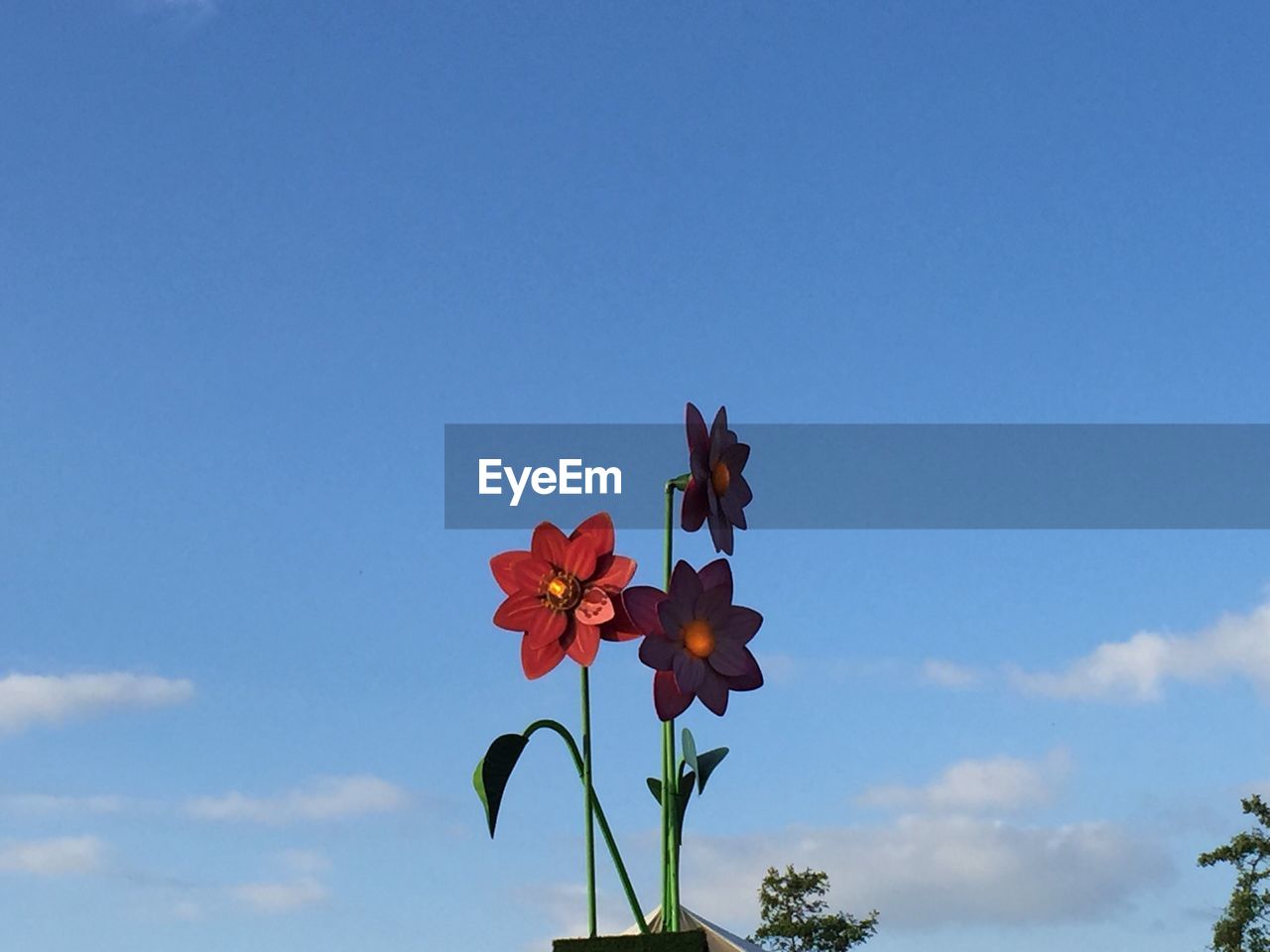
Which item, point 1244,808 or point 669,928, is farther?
point 1244,808

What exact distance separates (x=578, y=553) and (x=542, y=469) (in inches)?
27.0

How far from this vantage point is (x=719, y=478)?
4965mm

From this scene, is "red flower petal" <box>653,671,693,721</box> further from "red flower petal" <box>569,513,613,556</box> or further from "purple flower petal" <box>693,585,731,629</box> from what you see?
"red flower petal" <box>569,513,613,556</box>

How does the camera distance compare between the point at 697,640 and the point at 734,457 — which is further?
the point at 734,457

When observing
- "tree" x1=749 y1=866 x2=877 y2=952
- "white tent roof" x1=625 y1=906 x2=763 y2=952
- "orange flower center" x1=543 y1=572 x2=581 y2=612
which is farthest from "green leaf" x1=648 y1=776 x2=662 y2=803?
"tree" x1=749 y1=866 x2=877 y2=952

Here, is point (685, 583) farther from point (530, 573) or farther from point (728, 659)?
point (530, 573)

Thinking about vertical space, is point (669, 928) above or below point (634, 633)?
below

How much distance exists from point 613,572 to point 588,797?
701 millimetres

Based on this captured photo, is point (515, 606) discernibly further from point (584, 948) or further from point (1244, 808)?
point (1244, 808)

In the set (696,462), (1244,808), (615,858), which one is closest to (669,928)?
(615,858)

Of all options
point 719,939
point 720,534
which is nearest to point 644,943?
point 720,534

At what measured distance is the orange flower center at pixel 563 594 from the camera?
477cm

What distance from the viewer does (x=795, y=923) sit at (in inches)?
851

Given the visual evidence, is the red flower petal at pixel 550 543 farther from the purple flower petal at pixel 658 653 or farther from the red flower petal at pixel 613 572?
the purple flower petal at pixel 658 653
